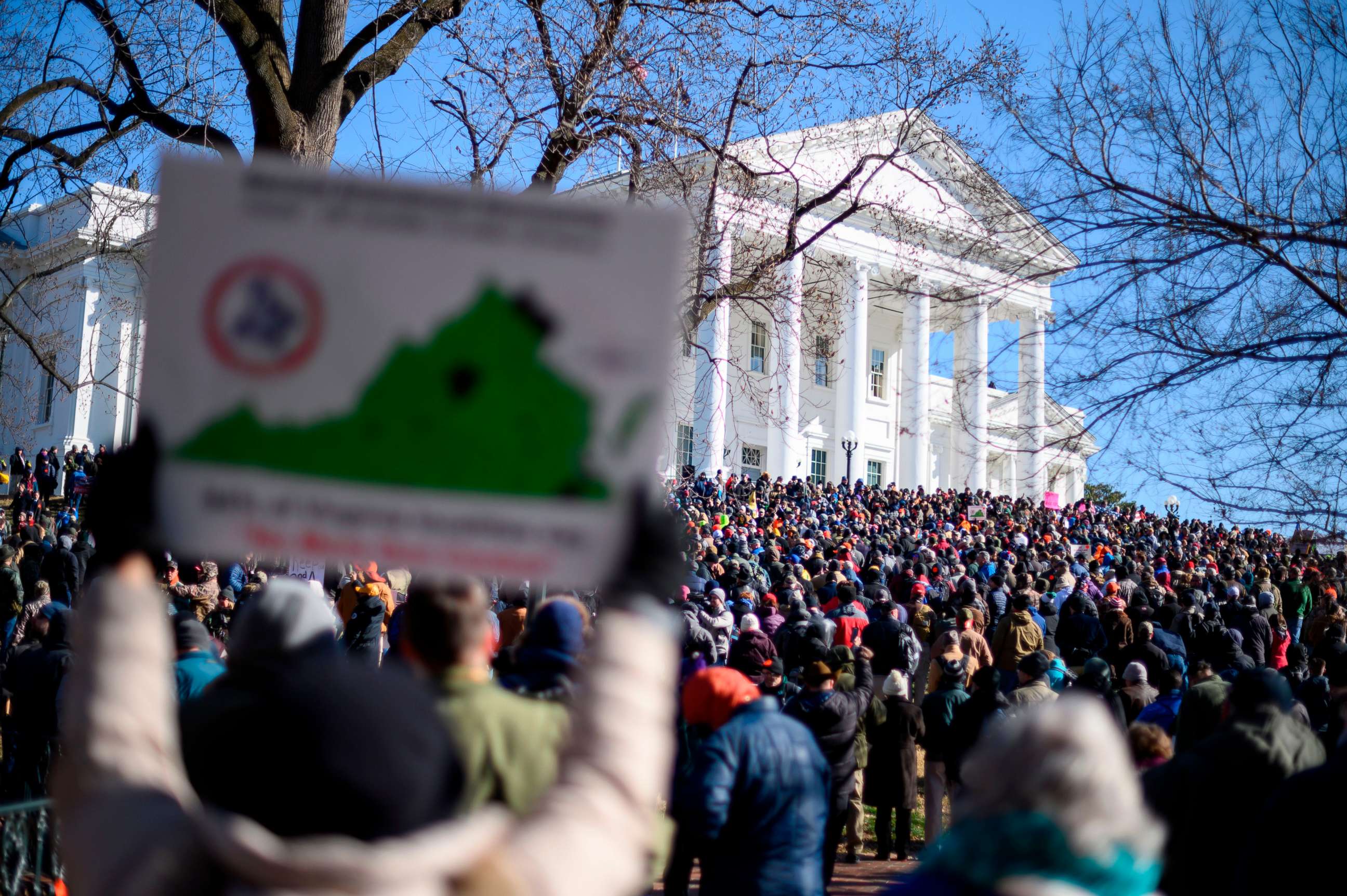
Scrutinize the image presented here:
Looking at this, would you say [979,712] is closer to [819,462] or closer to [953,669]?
[953,669]

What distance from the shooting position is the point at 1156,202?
6.85 m

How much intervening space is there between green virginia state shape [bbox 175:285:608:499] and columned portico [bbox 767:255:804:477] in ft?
34.1

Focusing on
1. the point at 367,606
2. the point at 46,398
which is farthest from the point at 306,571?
the point at 46,398

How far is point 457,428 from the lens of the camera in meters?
1.91

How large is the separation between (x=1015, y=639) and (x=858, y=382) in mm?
43618

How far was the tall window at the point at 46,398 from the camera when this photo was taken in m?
41.4

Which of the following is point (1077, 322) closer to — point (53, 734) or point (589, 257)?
point (589, 257)

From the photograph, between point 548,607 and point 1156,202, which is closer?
point 548,607

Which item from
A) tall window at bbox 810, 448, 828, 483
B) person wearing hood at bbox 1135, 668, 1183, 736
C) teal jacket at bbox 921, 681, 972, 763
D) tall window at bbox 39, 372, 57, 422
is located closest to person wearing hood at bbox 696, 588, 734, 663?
teal jacket at bbox 921, 681, 972, 763

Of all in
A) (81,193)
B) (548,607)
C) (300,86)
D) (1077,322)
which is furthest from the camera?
(81,193)

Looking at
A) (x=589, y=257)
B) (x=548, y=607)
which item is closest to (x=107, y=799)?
(x=589, y=257)

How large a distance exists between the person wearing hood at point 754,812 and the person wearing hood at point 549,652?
3.12 ft

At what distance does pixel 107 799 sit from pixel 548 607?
6.90 feet

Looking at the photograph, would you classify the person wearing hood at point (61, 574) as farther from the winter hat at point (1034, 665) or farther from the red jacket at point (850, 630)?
the winter hat at point (1034, 665)
